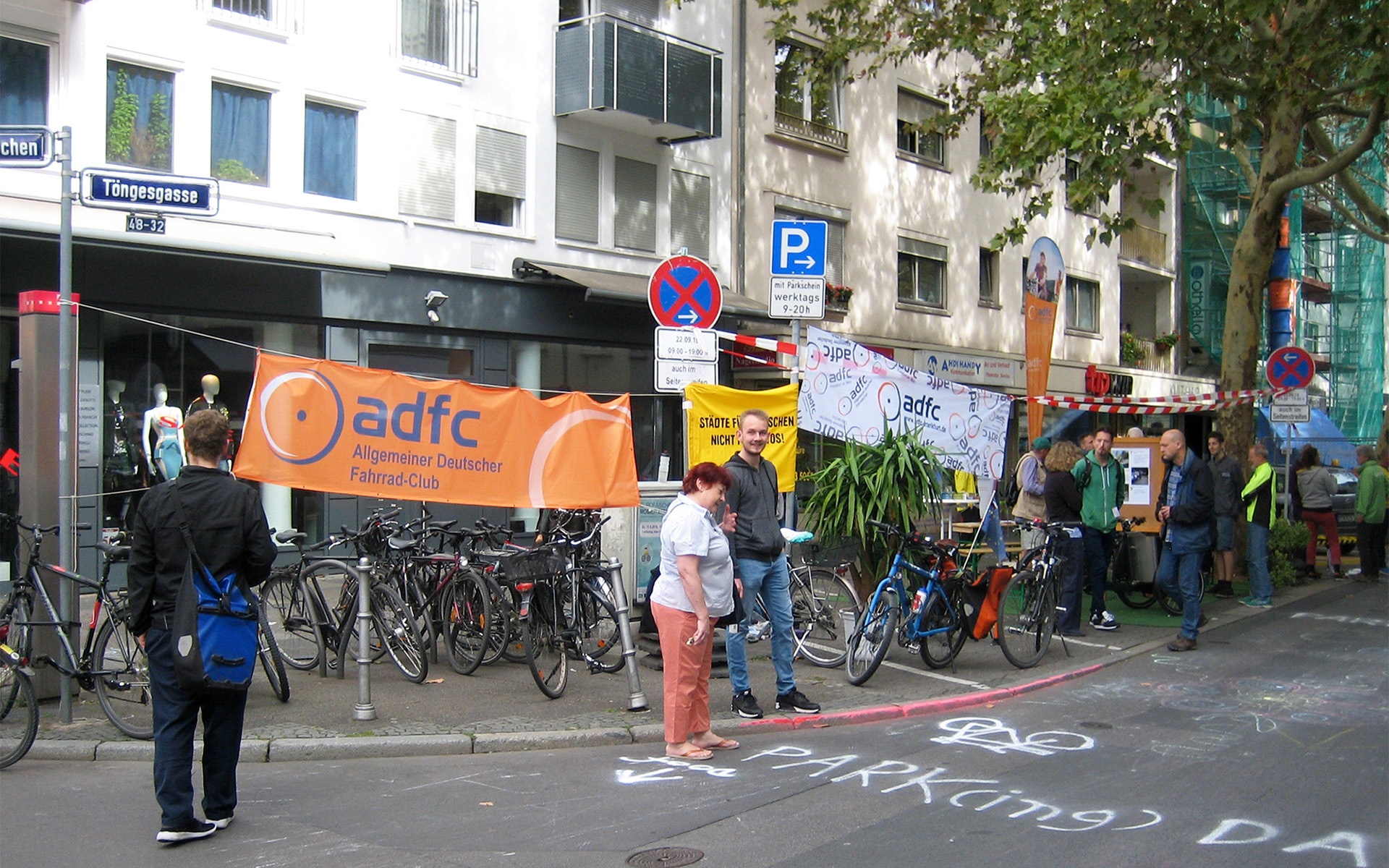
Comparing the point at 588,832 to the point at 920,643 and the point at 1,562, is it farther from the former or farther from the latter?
the point at 1,562

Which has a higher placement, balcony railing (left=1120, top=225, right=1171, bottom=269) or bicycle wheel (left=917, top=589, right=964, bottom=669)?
balcony railing (left=1120, top=225, right=1171, bottom=269)

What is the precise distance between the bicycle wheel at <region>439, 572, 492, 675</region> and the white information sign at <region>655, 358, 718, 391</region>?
2029mm

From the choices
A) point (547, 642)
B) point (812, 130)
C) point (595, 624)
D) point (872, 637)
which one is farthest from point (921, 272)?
point (547, 642)

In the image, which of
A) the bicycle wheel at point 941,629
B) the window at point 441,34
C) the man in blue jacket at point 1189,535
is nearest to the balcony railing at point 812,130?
the window at point 441,34

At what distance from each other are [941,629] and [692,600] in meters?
3.30

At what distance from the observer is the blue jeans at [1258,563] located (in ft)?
45.1

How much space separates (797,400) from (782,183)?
12.9 meters

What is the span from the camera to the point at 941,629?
9.30 meters

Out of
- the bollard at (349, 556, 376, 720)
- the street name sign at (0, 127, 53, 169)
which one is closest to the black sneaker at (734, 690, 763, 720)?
the bollard at (349, 556, 376, 720)

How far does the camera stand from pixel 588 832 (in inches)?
217

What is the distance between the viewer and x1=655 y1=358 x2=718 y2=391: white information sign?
29.7 feet

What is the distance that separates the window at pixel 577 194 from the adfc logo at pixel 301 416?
11.1 metres

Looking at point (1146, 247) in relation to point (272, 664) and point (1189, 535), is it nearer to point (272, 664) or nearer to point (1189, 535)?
point (1189, 535)

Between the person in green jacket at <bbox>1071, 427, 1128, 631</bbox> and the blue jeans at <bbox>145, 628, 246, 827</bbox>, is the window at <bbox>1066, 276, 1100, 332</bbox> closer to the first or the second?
the person in green jacket at <bbox>1071, 427, 1128, 631</bbox>
